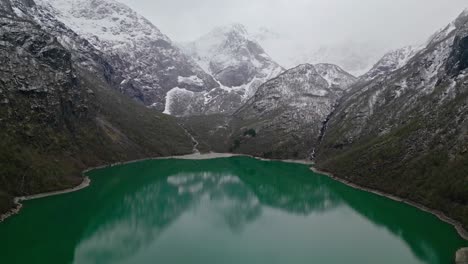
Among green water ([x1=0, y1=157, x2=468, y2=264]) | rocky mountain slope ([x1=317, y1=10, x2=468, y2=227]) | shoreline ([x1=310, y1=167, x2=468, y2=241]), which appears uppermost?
rocky mountain slope ([x1=317, y1=10, x2=468, y2=227])

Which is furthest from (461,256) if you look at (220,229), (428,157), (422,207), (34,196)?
(34,196)

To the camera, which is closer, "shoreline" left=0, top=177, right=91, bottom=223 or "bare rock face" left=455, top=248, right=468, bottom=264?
"bare rock face" left=455, top=248, right=468, bottom=264

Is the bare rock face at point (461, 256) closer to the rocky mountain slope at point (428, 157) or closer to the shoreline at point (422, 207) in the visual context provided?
the shoreline at point (422, 207)

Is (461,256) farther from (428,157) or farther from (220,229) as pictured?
(428,157)

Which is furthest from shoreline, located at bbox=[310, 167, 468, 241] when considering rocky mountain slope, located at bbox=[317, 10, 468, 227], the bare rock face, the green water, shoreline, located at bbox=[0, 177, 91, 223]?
shoreline, located at bbox=[0, 177, 91, 223]

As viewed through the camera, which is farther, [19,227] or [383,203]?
[383,203]

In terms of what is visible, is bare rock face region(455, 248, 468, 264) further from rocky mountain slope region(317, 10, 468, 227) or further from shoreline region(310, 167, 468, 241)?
rocky mountain slope region(317, 10, 468, 227)

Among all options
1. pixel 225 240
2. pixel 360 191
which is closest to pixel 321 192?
pixel 360 191

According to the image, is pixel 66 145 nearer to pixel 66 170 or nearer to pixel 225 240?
pixel 66 170

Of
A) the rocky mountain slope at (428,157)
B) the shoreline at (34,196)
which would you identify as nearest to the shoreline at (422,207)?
the rocky mountain slope at (428,157)
